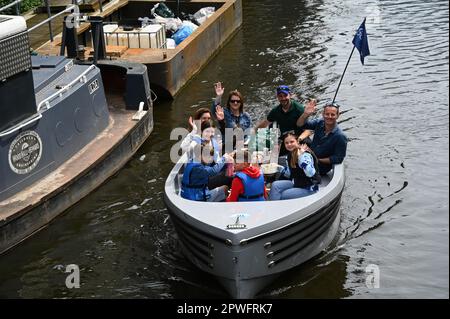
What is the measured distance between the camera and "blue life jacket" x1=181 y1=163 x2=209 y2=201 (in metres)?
9.62

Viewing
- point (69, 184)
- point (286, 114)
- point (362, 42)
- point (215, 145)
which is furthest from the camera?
point (362, 42)

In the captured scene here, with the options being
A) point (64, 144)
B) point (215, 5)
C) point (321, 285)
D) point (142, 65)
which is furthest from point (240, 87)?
point (321, 285)

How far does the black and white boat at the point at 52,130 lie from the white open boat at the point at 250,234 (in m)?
2.21

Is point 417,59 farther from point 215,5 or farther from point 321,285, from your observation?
point 321,285

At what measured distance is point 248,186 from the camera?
366 inches

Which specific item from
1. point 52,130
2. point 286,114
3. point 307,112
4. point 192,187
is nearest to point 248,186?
point 192,187

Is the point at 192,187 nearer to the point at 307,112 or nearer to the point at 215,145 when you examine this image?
the point at 215,145

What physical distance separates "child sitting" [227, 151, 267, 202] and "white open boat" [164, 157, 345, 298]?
0.72 feet

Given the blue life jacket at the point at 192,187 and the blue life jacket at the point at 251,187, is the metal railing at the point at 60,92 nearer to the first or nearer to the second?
the blue life jacket at the point at 192,187

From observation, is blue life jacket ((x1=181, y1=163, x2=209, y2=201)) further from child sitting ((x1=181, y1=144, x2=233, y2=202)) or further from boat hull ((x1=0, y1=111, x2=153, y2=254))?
boat hull ((x1=0, y1=111, x2=153, y2=254))

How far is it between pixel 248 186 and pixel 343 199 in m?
2.92

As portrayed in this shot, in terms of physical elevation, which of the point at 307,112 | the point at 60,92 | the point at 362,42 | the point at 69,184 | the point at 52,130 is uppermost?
the point at 362,42

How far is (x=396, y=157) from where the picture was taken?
523 inches

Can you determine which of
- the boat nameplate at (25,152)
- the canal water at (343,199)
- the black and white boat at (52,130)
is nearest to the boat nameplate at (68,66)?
the black and white boat at (52,130)
